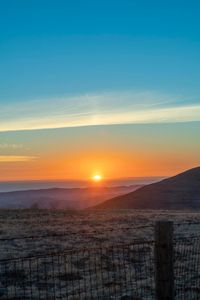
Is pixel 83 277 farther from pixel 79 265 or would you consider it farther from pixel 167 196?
pixel 167 196

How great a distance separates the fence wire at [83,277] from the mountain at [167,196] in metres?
44.5

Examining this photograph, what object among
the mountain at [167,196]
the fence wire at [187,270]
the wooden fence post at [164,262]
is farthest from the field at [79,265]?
the mountain at [167,196]

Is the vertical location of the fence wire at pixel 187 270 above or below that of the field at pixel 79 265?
below

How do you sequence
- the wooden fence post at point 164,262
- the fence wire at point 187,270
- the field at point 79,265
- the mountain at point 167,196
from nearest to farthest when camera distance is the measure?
1. the wooden fence post at point 164,262
2. the fence wire at point 187,270
3. the field at point 79,265
4. the mountain at point 167,196

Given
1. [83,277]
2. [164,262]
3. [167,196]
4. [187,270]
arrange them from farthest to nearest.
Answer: [167,196], [187,270], [83,277], [164,262]

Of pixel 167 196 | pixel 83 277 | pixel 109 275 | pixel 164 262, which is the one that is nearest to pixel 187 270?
pixel 109 275

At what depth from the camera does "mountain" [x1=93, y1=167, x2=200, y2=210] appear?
65.1 m

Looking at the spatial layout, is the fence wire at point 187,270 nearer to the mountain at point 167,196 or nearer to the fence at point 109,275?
the fence at point 109,275

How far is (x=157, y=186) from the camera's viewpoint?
78.8 metres

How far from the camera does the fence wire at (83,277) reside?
12367 mm

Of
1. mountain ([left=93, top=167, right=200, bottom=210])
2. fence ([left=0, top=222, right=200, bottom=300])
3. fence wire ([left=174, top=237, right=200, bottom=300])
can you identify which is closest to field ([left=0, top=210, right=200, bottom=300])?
fence ([left=0, top=222, right=200, bottom=300])

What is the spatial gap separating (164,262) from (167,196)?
62.6 m

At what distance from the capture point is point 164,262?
862 cm

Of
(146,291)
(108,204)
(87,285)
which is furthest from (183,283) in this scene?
(108,204)
